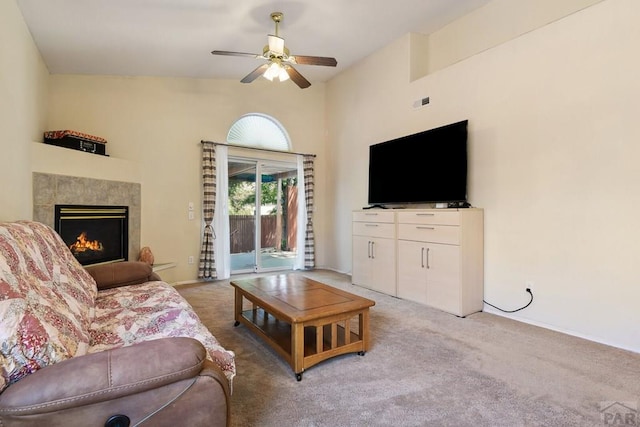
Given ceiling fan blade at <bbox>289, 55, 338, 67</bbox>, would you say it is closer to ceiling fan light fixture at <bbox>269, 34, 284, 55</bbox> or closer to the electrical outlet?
ceiling fan light fixture at <bbox>269, 34, 284, 55</bbox>

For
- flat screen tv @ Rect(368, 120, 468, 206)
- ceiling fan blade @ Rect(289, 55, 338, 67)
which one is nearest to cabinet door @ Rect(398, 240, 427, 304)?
flat screen tv @ Rect(368, 120, 468, 206)

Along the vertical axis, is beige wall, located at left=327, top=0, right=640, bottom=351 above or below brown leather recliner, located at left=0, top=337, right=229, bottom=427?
above

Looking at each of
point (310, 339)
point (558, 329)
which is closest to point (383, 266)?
point (558, 329)

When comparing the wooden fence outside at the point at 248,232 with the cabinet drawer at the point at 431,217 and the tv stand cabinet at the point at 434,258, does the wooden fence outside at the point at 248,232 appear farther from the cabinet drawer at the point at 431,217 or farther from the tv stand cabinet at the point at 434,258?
the cabinet drawer at the point at 431,217

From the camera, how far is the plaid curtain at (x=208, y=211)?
4.80 metres

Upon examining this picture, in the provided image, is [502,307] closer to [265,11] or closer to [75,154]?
[265,11]

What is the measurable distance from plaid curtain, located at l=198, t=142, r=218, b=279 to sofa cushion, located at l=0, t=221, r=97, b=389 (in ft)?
8.82

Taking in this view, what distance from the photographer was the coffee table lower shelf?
2.06m

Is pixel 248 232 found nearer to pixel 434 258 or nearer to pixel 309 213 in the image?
pixel 309 213

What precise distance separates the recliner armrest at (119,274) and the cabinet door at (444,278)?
2816 millimetres

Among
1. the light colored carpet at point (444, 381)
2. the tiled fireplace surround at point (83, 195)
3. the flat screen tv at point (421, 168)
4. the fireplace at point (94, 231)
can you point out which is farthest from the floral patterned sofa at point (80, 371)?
the flat screen tv at point (421, 168)

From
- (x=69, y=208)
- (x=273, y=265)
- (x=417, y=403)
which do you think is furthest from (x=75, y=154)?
(x=417, y=403)

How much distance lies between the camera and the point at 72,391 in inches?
38.8

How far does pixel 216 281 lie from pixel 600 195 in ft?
14.9
